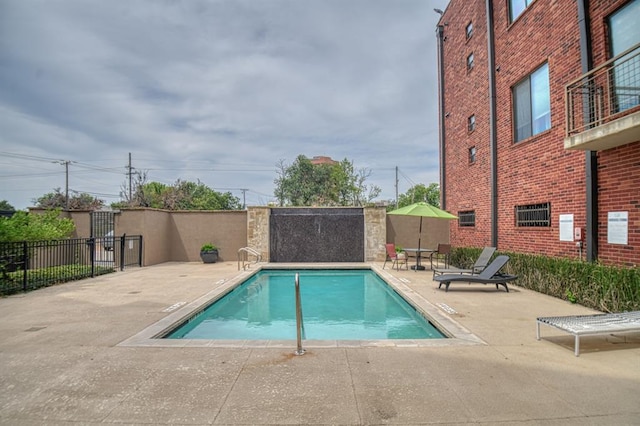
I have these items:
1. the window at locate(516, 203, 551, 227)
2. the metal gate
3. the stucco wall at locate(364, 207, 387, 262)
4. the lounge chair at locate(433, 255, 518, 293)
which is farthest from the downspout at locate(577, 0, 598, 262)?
the metal gate

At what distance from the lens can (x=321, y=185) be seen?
32.6 metres

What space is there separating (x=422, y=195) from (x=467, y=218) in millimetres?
34701

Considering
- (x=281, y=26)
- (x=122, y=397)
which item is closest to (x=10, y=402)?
(x=122, y=397)

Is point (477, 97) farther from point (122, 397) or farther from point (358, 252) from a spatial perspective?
point (122, 397)

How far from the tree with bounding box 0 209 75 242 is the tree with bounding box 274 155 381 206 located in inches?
865

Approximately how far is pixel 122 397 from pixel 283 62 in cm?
1115

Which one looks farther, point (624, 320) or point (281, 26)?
point (281, 26)

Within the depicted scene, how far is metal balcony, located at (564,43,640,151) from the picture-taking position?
18.7 feet

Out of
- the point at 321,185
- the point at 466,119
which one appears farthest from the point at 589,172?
the point at 321,185

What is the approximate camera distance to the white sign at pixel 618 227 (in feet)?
20.2

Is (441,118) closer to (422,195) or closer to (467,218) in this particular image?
(467,218)

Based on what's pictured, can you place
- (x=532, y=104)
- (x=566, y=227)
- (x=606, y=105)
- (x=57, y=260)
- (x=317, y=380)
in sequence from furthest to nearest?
(x=57, y=260) → (x=532, y=104) → (x=566, y=227) → (x=606, y=105) → (x=317, y=380)

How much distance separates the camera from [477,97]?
11914 millimetres

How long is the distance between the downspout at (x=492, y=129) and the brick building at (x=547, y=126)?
0.03 meters
